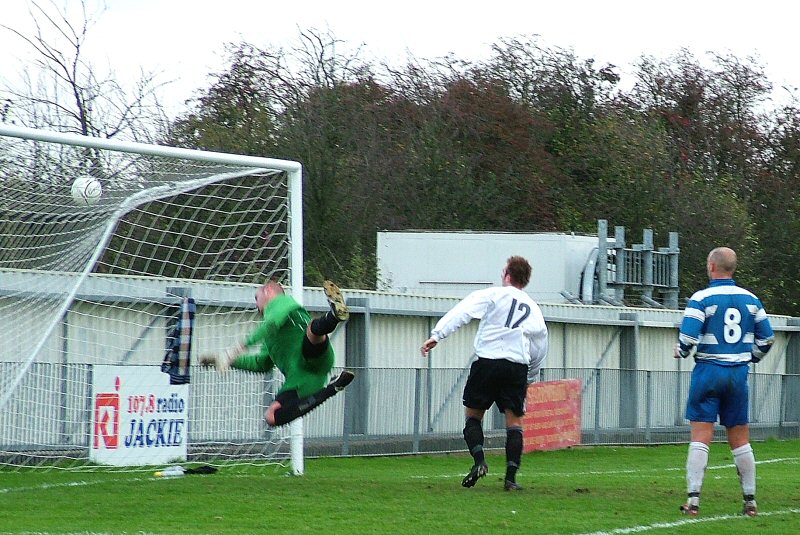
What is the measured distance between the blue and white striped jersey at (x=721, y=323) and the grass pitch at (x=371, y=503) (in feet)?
3.71

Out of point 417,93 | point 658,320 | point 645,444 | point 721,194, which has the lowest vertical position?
point 645,444

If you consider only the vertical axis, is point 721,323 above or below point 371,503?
above

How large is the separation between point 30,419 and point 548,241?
14.5 meters

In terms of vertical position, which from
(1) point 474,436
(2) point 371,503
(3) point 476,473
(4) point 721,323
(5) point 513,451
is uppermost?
(4) point 721,323

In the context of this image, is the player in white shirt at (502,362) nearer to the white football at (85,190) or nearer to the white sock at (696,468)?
the white sock at (696,468)

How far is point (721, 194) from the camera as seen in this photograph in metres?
41.2

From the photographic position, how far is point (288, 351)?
11031mm

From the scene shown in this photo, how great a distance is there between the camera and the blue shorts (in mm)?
9352

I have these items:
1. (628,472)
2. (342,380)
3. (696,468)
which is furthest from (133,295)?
(696,468)

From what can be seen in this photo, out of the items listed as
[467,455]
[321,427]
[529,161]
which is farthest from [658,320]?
[529,161]

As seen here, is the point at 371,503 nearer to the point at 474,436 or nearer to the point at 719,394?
the point at 474,436

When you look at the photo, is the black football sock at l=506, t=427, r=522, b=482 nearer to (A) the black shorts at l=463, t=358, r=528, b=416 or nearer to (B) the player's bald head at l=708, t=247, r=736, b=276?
(A) the black shorts at l=463, t=358, r=528, b=416

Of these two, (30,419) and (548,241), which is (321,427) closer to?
(30,419)

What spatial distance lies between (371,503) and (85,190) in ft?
14.2
